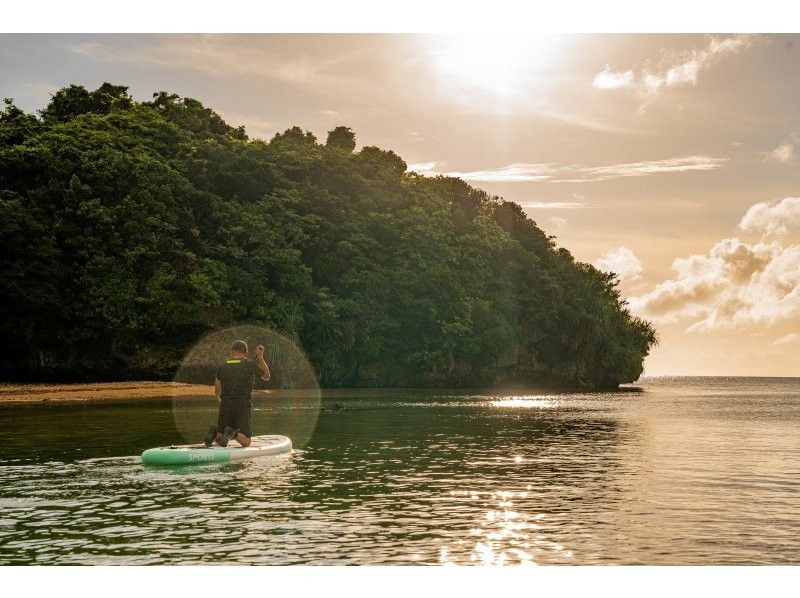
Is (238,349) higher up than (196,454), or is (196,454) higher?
(238,349)

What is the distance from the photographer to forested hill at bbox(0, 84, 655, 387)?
64438 mm

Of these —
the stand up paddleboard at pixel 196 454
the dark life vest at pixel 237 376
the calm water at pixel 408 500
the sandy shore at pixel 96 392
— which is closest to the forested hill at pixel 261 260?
the sandy shore at pixel 96 392

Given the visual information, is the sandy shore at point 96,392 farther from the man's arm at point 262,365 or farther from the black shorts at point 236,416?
the man's arm at point 262,365

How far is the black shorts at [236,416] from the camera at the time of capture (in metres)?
23.1

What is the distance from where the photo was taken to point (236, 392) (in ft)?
74.4

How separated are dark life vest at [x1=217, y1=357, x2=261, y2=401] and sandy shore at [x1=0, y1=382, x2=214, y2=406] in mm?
34683

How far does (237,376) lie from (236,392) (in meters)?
0.42

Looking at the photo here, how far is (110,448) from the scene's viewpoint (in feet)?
91.3

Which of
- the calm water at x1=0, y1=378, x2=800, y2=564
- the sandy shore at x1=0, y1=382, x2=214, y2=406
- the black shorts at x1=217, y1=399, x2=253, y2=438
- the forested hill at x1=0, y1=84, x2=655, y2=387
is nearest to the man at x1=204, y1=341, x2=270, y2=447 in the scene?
the black shorts at x1=217, y1=399, x2=253, y2=438

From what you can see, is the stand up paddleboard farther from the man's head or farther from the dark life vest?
the man's head

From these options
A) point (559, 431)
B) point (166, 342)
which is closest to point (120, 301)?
point (166, 342)

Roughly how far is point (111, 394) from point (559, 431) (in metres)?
33.2

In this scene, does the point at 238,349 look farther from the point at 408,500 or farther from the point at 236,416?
the point at 408,500

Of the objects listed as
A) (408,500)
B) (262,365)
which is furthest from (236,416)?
(408,500)
